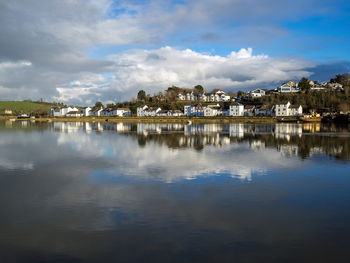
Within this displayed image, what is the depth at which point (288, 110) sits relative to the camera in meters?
99.3

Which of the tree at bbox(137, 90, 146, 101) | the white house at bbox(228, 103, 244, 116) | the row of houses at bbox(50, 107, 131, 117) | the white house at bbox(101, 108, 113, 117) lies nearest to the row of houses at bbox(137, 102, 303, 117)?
the white house at bbox(228, 103, 244, 116)

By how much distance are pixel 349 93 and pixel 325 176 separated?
120 meters

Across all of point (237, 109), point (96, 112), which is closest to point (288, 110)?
point (237, 109)

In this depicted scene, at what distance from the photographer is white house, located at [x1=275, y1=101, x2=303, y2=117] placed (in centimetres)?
9844

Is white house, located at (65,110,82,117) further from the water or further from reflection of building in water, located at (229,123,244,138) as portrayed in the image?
the water

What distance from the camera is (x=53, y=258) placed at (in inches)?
295

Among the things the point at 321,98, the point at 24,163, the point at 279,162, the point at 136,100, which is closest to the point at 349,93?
the point at 321,98

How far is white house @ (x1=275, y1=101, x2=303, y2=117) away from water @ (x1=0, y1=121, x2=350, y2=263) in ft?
275

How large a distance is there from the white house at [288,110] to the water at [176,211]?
83.7 m

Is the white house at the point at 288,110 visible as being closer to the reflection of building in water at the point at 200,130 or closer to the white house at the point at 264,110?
the white house at the point at 264,110

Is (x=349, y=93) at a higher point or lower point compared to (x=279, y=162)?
higher

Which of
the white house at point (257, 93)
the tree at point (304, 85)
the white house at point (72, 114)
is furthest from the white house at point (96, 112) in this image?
the tree at point (304, 85)

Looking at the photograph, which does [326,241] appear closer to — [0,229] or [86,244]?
[86,244]

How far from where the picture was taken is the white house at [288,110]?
98438mm
